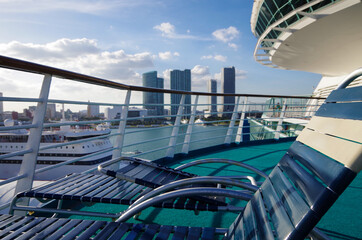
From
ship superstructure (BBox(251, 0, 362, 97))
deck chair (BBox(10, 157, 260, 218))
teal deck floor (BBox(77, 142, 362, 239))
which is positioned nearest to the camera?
deck chair (BBox(10, 157, 260, 218))

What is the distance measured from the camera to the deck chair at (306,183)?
1.67 feet

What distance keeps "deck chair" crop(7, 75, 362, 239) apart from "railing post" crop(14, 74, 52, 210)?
695mm

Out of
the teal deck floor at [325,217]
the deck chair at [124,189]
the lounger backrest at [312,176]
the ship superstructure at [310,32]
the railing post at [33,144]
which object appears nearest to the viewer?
the lounger backrest at [312,176]

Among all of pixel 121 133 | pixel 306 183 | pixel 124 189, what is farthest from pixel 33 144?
pixel 306 183

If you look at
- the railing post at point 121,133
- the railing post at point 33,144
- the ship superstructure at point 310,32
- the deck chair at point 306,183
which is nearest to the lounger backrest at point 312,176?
the deck chair at point 306,183

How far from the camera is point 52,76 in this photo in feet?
5.76

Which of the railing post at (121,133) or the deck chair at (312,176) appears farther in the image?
the railing post at (121,133)

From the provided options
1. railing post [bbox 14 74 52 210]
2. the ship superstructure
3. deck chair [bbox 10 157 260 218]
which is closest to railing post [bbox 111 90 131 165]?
deck chair [bbox 10 157 260 218]

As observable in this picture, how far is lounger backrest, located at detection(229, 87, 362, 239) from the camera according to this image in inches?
19.9

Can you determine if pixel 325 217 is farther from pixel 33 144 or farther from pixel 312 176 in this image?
pixel 33 144

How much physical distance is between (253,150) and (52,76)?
12.2ft

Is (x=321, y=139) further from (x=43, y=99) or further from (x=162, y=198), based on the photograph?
(x=43, y=99)

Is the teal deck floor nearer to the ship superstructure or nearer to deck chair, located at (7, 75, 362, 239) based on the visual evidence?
deck chair, located at (7, 75, 362, 239)

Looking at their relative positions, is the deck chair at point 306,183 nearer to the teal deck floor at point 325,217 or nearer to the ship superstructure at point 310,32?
the teal deck floor at point 325,217
